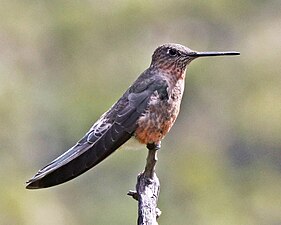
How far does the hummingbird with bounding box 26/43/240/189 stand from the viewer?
7305mm

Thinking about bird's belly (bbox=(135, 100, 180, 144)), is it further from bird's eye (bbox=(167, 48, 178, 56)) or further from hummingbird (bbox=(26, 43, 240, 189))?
bird's eye (bbox=(167, 48, 178, 56))

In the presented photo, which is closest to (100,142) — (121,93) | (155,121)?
(155,121)

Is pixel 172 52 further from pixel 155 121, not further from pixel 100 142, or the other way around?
pixel 100 142

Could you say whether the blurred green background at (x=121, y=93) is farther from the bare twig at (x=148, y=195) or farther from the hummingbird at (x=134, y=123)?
the bare twig at (x=148, y=195)

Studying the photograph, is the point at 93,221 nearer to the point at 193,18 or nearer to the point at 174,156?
the point at 174,156

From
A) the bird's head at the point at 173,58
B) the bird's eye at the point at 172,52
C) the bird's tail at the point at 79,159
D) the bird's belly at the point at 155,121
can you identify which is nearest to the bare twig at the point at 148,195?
the bird's belly at the point at 155,121

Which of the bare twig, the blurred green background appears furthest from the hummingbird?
the blurred green background

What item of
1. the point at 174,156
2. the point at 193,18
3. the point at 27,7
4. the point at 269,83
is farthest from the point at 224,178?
the point at 27,7

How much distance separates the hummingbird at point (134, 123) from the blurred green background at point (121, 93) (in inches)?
309

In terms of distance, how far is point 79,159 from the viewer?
738 cm

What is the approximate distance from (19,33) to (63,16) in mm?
1520

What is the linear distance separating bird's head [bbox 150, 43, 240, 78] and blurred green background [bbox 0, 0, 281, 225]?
769 centimetres

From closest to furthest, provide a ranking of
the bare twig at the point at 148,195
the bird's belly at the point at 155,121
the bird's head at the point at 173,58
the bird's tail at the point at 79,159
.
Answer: the bare twig at the point at 148,195
the bird's tail at the point at 79,159
the bird's belly at the point at 155,121
the bird's head at the point at 173,58

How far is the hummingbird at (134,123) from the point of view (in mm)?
7305
